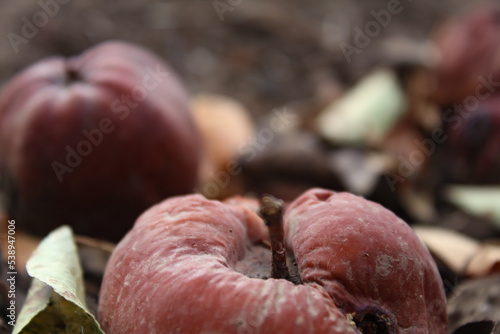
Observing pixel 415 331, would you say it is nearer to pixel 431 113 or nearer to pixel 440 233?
pixel 440 233

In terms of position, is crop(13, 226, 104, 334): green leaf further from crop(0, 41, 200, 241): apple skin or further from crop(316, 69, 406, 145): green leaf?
crop(316, 69, 406, 145): green leaf

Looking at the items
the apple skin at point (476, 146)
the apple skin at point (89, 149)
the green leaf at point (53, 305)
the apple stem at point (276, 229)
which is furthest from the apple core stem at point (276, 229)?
the apple skin at point (476, 146)

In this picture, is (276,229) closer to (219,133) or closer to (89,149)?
(89,149)

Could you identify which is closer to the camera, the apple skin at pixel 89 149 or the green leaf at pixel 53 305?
the green leaf at pixel 53 305

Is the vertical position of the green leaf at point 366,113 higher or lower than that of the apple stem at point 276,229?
lower

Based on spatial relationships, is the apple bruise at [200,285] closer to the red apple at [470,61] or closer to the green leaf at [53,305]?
→ the green leaf at [53,305]

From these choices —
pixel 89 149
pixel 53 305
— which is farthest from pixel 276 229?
pixel 89 149
